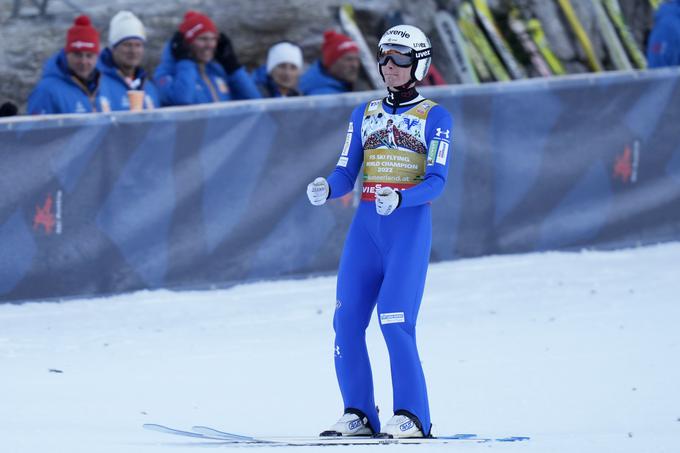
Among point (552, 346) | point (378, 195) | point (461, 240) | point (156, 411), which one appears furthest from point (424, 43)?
point (461, 240)

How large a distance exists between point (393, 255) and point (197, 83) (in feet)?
17.3

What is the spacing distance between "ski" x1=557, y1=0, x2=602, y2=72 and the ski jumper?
1007cm

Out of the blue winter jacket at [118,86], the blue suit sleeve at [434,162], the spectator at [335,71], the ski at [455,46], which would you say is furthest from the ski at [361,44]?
the blue suit sleeve at [434,162]

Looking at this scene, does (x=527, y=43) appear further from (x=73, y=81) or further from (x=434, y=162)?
(x=434, y=162)

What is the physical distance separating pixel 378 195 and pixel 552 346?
319 cm

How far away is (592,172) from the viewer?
1097 cm

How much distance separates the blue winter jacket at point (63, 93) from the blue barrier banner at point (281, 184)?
551 mm

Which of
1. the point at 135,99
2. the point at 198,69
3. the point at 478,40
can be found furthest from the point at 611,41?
the point at 135,99

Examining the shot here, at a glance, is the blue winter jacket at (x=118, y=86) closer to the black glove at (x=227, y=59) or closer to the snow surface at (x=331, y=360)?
the black glove at (x=227, y=59)

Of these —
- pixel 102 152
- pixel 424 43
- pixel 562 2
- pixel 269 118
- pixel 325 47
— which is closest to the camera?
pixel 424 43

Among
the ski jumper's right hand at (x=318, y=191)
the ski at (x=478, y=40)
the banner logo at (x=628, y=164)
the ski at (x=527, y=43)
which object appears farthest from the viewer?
the ski at (x=527, y=43)

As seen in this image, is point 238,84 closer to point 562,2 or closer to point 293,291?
point 293,291

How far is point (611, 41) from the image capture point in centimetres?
1579

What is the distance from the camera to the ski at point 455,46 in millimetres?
14508
